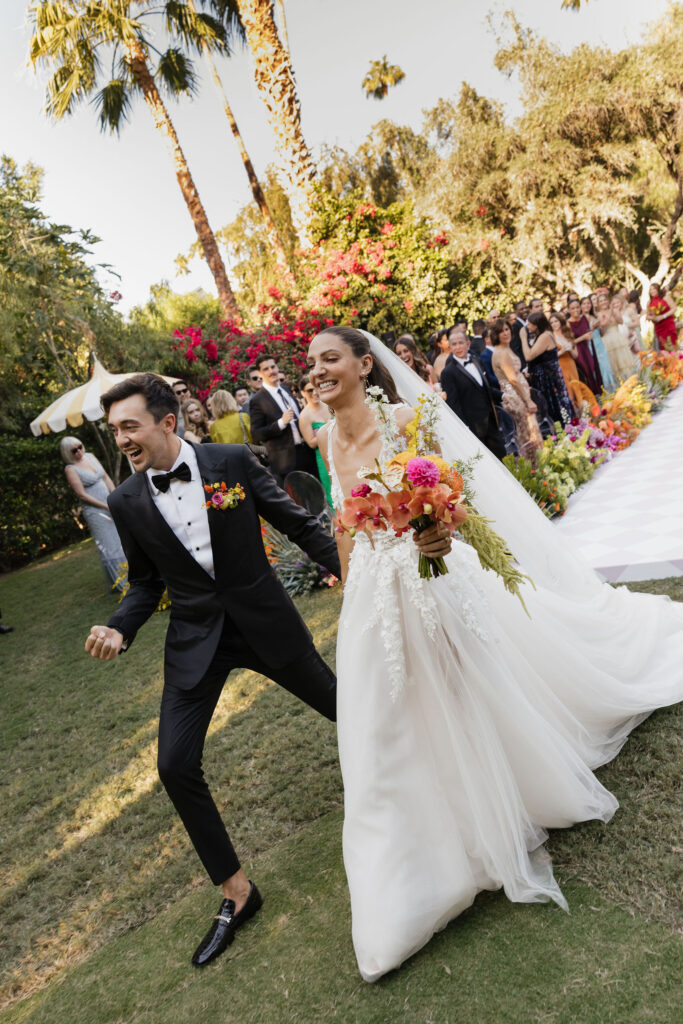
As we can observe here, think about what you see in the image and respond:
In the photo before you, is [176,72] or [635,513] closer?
[635,513]

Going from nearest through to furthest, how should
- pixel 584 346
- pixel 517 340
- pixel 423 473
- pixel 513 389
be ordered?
pixel 423 473
pixel 513 389
pixel 517 340
pixel 584 346

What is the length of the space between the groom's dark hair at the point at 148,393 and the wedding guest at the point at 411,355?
17.1ft

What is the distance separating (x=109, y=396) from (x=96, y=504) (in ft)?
23.7

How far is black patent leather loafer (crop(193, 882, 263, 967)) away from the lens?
2715 mm

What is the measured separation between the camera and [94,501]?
9562 mm

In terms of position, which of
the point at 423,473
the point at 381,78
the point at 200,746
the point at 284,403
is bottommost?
the point at 200,746

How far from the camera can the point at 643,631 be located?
367 cm

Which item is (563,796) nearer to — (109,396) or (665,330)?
(109,396)

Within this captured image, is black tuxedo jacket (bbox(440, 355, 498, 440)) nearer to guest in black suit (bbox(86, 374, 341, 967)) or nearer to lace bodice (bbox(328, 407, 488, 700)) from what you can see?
guest in black suit (bbox(86, 374, 341, 967))

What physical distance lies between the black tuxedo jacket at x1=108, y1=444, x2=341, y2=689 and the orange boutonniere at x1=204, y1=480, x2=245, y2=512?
0.03 metres

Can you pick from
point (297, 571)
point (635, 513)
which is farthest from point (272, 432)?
point (635, 513)

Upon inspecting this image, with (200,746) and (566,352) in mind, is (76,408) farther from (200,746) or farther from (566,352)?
(200,746)

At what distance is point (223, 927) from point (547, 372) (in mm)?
9823

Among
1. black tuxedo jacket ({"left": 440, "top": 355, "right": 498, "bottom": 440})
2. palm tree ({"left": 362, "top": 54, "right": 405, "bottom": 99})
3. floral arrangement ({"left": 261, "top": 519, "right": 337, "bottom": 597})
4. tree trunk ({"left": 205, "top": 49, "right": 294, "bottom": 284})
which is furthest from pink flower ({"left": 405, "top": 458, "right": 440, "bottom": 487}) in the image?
palm tree ({"left": 362, "top": 54, "right": 405, "bottom": 99})
